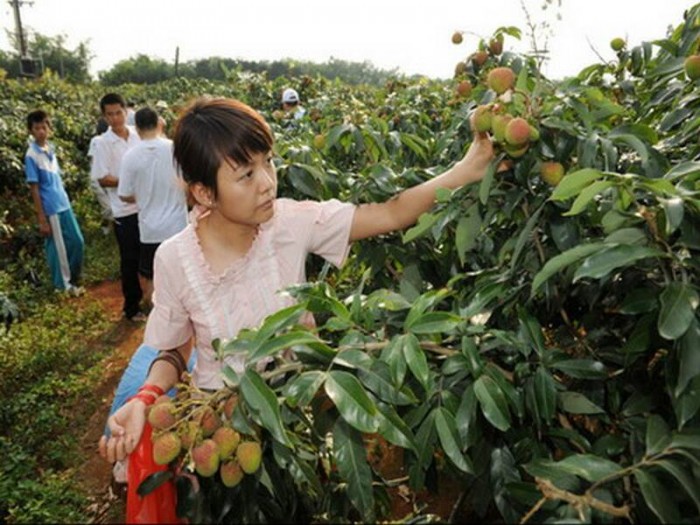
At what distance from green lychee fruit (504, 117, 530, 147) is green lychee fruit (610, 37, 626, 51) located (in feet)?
3.50

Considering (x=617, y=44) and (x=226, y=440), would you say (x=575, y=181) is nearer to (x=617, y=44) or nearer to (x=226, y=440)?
(x=226, y=440)

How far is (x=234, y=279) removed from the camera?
1572mm

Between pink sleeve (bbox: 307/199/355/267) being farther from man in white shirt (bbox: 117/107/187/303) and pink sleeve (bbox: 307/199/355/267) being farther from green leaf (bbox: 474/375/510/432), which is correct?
man in white shirt (bbox: 117/107/187/303)

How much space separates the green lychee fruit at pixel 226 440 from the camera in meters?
0.98

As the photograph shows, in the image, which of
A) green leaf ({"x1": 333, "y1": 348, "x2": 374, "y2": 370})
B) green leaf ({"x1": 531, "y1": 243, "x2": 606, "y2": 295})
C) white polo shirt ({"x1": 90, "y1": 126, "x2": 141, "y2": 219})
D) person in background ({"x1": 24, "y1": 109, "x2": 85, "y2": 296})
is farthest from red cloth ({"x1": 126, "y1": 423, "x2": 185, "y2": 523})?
person in background ({"x1": 24, "y1": 109, "x2": 85, "y2": 296})

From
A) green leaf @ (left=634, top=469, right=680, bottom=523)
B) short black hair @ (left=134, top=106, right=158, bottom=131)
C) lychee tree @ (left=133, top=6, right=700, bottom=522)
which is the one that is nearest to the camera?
green leaf @ (left=634, top=469, right=680, bottom=523)

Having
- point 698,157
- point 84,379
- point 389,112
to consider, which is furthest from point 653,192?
point 84,379

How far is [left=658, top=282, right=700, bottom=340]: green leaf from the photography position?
824mm

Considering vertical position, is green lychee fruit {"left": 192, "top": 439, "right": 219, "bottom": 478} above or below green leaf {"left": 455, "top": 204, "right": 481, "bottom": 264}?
below

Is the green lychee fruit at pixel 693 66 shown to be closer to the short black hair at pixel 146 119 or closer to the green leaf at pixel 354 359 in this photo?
the green leaf at pixel 354 359

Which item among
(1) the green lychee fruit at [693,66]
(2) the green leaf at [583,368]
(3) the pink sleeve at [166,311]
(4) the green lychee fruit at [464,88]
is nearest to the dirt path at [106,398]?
(3) the pink sleeve at [166,311]

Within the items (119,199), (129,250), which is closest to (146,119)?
(119,199)

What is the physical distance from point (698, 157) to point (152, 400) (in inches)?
51.4

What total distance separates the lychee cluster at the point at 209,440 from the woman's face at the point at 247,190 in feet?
1.85
